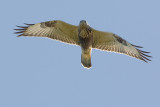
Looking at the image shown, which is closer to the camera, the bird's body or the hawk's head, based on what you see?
the hawk's head

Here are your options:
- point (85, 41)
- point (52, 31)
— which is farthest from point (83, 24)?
point (52, 31)

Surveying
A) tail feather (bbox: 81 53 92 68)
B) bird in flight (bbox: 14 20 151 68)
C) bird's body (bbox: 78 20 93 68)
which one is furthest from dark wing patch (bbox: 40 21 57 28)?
tail feather (bbox: 81 53 92 68)

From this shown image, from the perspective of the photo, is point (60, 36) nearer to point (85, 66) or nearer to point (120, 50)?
point (85, 66)

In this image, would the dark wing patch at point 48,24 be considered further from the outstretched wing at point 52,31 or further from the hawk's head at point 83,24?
the hawk's head at point 83,24

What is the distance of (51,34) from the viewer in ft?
42.8

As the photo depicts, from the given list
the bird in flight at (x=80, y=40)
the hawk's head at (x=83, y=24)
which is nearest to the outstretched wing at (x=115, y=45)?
the bird in flight at (x=80, y=40)

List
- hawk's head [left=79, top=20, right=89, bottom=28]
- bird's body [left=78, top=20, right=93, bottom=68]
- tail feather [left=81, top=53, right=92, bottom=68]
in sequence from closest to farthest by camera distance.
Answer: hawk's head [left=79, top=20, right=89, bottom=28]
bird's body [left=78, top=20, right=93, bottom=68]
tail feather [left=81, top=53, right=92, bottom=68]

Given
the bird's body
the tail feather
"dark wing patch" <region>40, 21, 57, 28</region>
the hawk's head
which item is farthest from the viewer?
"dark wing patch" <region>40, 21, 57, 28</region>

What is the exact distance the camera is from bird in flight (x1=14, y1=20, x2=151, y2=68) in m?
12.8

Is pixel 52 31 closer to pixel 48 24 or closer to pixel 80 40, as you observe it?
pixel 48 24

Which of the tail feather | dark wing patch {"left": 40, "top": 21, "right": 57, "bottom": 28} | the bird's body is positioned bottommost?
the tail feather

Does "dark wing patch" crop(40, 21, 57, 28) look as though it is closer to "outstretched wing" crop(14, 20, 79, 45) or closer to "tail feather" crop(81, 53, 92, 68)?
"outstretched wing" crop(14, 20, 79, 45)

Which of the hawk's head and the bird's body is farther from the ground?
the hawk's head

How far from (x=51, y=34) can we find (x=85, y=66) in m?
1.77
